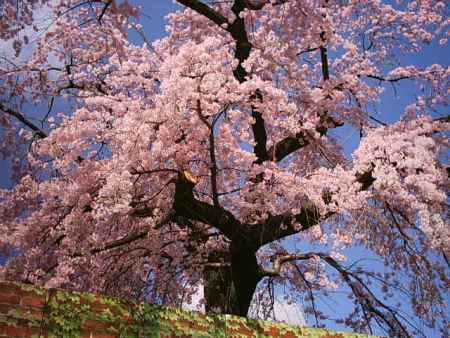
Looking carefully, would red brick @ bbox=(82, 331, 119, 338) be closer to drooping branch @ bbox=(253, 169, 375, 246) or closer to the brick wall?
the brick wall

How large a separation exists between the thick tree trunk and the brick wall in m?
2.59

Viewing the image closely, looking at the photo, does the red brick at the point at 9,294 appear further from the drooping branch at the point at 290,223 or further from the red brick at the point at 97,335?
the drooping branch at the point at 290,223

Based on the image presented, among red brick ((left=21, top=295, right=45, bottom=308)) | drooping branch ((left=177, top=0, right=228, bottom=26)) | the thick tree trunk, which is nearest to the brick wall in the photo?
red brick ((left=21, top=295, right=45, bottom=308))

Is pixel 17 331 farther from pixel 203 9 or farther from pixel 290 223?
pixel 203 9

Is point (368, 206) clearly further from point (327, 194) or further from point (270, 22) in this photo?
point (270, 22)

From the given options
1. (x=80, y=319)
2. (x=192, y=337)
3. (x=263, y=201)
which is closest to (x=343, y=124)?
(x=263, y=201)

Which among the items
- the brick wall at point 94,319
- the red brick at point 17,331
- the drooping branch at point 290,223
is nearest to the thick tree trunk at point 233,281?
the drooping branch at point 290,223

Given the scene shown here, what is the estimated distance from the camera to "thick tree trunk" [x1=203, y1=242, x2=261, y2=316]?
321 inches

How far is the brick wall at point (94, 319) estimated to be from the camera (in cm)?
423

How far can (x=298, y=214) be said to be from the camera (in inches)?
314

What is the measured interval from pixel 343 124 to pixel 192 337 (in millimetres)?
6753

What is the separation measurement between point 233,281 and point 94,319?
4271 mm

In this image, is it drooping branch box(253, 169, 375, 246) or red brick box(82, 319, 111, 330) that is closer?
red brick box(82, 319, 111, 330)

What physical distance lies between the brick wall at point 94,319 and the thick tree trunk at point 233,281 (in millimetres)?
2595
